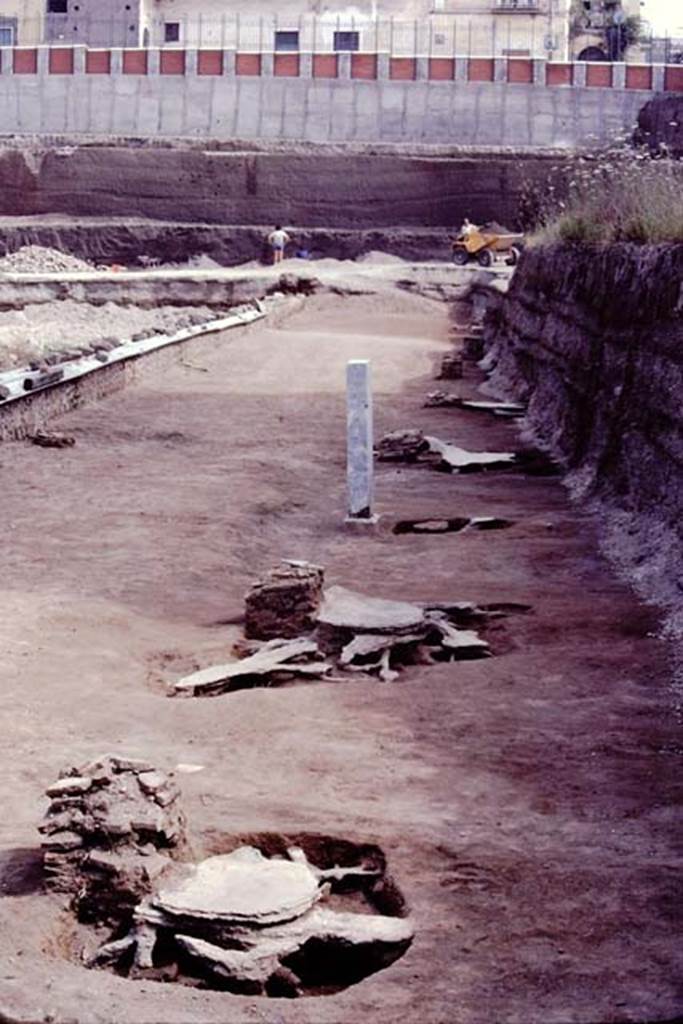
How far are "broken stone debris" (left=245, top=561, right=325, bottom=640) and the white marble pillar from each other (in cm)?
335

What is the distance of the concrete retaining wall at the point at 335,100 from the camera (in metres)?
54.5

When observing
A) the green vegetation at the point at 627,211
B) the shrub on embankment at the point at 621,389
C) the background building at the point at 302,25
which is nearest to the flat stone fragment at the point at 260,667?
the shrub on embankment at the point at 621,389

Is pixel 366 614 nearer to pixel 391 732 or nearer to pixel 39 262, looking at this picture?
pixel 391 732

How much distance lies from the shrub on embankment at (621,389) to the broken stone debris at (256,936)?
4493 mm

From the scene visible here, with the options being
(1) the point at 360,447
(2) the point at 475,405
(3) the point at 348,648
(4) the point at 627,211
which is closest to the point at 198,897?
(3) the point at 348,648

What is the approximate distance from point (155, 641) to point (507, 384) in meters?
14.2

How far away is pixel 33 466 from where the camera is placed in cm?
1444

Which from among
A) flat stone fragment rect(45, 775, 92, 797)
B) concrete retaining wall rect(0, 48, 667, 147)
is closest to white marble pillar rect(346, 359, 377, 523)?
flat stone fragment rect(45, 775, 92, 797)

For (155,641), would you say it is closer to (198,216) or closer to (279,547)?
(279,547)

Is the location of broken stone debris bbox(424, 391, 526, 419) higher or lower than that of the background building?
lower

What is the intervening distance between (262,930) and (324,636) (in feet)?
11.7

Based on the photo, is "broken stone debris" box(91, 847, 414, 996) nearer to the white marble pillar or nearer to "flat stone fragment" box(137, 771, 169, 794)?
"flat stone fragment" box(137, 771, 169, 794)

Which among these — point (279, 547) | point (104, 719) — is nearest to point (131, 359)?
point (279, 547)

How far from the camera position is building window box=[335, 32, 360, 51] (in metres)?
64.8
